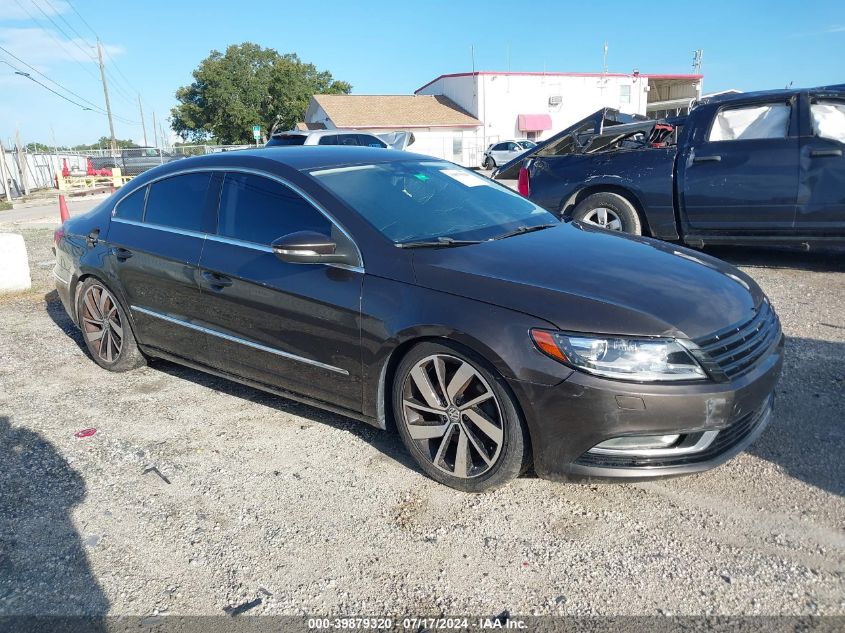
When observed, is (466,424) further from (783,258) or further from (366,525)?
(783,258)

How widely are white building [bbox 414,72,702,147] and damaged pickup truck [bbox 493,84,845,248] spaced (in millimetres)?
38357

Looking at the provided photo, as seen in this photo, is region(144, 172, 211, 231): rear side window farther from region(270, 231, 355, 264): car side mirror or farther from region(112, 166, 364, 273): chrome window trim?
region(270, 231, 355, 264): car side mirror

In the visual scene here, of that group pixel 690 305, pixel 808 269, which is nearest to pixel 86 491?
pixel 690 305

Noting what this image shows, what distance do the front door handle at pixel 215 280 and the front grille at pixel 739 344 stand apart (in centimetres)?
255

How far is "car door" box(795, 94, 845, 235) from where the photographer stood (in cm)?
625

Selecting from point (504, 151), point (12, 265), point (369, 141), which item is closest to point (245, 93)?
point (504, 151)

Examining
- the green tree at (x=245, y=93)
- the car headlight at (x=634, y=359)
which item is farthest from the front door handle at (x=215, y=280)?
the green tree at (x=245, y=93)

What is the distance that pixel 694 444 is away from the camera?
2793 mm

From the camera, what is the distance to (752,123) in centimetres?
679

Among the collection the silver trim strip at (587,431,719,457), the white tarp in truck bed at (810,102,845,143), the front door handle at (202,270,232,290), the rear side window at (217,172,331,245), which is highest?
the white tarp in truck bed at (810,102,845,143)

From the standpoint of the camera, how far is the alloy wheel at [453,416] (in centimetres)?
299

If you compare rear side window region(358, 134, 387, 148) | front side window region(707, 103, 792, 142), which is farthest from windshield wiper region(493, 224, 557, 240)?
rear side window region(358, 134, 387, 148)

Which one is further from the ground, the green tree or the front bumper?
the green tree

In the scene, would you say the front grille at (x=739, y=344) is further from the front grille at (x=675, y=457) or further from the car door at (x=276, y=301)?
the car door at (x=276, y=301)
